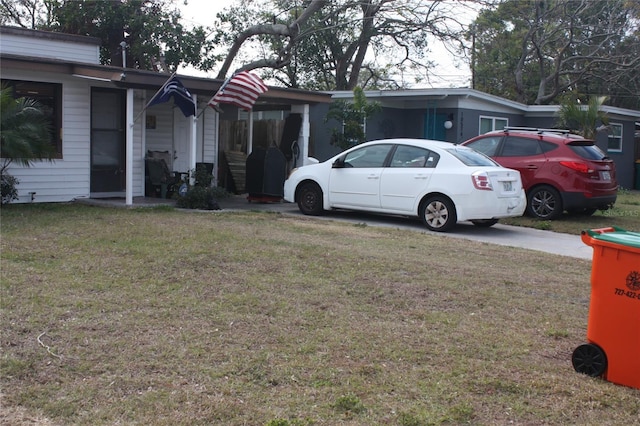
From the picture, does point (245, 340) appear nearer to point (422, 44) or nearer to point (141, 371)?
point (141, 371)

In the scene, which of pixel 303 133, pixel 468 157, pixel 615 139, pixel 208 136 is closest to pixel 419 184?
pixel 468 157

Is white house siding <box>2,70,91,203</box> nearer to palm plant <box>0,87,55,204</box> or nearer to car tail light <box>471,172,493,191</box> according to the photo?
palm plant <box>0,87,55,204</box>

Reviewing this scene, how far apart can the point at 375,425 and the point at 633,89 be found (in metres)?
31.9

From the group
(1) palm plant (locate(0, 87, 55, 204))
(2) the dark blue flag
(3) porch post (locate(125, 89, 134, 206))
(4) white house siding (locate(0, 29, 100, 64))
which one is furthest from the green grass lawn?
(4) white house siding (locate(0, 29, 100, 64))

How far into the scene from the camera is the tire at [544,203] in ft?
44.7

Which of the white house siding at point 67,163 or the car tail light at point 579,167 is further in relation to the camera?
the car tail light at point 579,167

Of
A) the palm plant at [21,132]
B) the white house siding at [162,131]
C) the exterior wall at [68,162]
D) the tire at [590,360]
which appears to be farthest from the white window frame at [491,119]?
the tire at [590,360]

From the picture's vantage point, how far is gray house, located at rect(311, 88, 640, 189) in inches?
808

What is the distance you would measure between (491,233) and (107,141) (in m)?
7.73

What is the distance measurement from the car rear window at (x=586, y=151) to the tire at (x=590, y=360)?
30.7ft

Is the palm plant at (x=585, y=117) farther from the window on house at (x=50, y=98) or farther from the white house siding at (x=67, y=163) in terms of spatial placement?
the window on house at (x=50, y=98)

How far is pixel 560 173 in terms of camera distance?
13.5 metres

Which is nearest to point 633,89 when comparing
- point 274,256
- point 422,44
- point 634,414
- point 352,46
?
point 422,44

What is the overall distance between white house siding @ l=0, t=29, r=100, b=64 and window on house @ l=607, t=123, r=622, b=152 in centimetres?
1795
